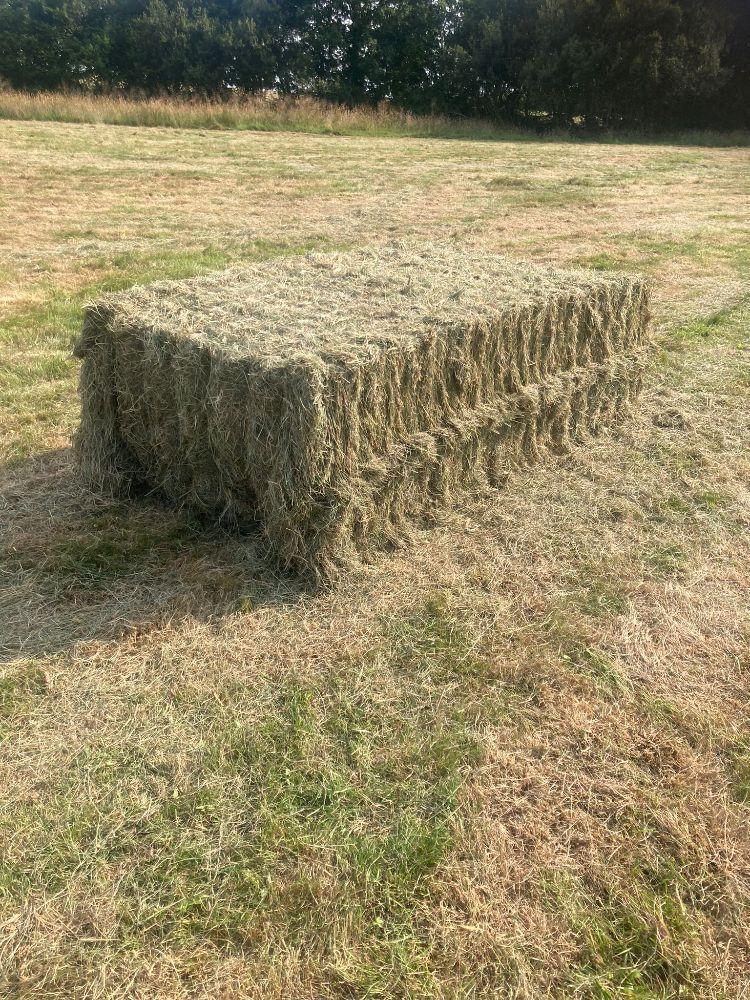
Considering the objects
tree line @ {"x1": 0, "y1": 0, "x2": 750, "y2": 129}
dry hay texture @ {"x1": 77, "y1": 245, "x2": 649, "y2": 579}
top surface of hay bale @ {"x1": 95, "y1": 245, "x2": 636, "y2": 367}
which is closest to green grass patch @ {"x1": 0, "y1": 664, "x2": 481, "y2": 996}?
dry hay texture @ {"x1": 77, "y1": 245, "x2": 649, "y2": 579}

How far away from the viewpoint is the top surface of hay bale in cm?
388

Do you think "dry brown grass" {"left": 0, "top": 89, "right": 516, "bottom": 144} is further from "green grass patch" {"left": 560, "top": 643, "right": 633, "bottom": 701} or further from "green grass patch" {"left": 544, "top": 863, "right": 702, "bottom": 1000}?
"green grass patch" {"left": 544, "top": 863, "right": 702, "bottom": 1000}

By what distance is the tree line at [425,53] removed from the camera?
28094 millimetres

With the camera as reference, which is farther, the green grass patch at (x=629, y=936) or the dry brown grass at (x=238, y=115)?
the dry brown grass at (x=238, y=115)

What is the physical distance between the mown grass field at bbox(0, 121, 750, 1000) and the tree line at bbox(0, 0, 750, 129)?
28269 millimetres

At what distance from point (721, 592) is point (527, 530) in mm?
1087

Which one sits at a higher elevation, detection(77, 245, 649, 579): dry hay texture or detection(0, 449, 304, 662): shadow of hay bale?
detection(77, 245, 649, 579): dry hay texture

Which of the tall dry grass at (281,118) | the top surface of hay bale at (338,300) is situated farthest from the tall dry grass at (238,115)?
the top surface of hay bale at (338,300)

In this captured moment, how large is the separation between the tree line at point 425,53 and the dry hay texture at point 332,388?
28427 mm

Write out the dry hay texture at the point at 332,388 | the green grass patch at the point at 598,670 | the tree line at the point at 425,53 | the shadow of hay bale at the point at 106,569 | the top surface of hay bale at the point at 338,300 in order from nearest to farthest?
the green grass patch at the point at 598,670
the shadow of hay bale at the point at 106,569
the dry hay texture at the point at 332,388
the top surface of hay bale at the point at 338,300
the tree line at the point at 425,53

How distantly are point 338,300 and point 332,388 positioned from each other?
1115 mm

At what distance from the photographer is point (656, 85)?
28344 millimetres

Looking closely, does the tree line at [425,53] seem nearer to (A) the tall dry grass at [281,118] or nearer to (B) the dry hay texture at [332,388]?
(A) the tall dry grass at [281,118]

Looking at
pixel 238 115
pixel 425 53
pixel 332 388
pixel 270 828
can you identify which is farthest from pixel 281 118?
pixel 270 828
